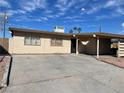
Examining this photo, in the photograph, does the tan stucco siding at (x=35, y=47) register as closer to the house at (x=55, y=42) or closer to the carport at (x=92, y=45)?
the house at (x=55, y=42)

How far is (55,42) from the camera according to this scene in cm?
2069

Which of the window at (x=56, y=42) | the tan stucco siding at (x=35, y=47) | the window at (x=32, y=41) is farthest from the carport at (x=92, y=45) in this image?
the window at (x=32, y=41)

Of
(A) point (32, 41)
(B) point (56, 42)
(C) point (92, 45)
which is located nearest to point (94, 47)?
(C) point (92, 45)

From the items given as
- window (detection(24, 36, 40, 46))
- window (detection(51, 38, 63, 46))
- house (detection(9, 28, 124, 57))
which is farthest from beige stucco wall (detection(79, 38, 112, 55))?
window (detection(24, 36, 40, 46))

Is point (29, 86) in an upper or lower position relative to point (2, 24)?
lower

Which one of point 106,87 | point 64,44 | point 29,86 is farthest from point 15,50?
point 106,87

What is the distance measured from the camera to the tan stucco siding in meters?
17.9

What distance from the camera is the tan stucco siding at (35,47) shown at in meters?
17.9

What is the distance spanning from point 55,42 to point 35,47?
283cm

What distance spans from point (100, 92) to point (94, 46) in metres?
15.7

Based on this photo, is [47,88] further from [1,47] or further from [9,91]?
[1,47]

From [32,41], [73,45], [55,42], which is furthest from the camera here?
[73,45]

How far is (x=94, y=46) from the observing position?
22109 mm

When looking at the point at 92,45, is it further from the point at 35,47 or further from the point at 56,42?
the point at 35,47
